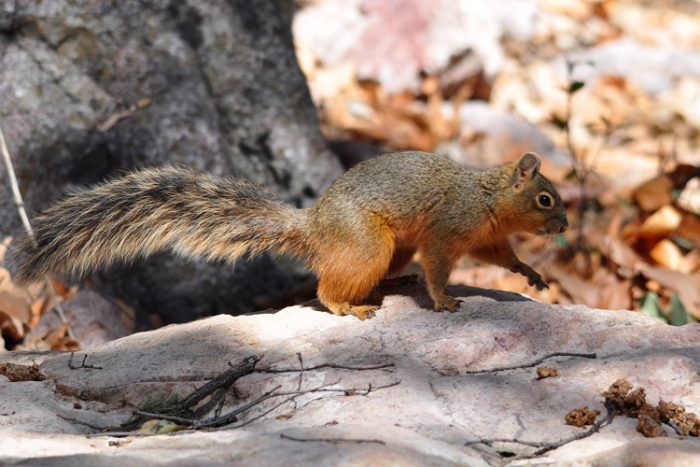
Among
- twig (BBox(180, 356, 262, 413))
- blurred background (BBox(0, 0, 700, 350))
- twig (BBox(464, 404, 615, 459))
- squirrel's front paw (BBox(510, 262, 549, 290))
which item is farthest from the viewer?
blurred background (BBox(0, 0, 700, 350))

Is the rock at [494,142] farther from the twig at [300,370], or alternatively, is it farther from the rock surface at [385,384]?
the twig at [300,370]

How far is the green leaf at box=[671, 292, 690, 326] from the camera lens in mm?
5406

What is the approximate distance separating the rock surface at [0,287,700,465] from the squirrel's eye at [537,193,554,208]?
51 cm

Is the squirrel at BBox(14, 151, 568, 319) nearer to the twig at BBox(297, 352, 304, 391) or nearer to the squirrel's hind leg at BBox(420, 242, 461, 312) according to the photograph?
the squirrel's hind leg at BBox(420, 242, 461, 312)

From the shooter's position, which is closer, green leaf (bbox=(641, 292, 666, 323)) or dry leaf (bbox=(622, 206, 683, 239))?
green leaf (bbox=(641, 292, 666, 323))

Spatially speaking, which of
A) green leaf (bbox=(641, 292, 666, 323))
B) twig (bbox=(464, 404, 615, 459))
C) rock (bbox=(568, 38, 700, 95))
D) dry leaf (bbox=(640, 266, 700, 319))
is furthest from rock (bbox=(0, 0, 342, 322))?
rock (bbox=(568, 38, 700, 95))

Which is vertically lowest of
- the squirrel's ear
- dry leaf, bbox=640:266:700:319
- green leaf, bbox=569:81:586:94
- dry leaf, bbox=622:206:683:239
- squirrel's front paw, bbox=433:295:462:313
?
dry leaf, bbox=640:266:700:319

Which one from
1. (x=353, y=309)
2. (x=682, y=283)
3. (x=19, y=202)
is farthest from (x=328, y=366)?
(x=682, y=283)

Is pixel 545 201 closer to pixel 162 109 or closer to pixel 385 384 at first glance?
pixel 385 384

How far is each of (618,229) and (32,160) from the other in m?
4.39

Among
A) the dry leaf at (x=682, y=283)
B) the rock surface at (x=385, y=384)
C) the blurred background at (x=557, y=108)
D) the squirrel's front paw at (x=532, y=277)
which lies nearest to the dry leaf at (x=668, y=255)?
the blurred background at (x=557, y=108)

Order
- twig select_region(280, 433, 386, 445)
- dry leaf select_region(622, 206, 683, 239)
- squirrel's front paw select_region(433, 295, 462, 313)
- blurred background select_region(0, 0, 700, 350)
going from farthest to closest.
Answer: dry leaf select_region(622, 206, 683, 239), blurred background select_region(0, 0, 700, 350), squirrel's front paw select_region(433, 295, 462, 313), twig select_region(280, 433, 386, 445)

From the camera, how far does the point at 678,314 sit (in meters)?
5.43

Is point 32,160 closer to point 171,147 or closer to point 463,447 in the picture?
point 171,147
